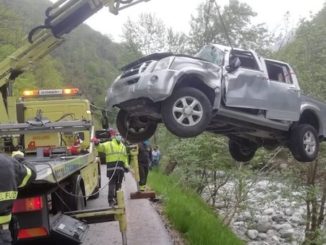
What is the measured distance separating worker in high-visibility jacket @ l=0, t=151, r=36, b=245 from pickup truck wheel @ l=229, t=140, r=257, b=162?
567 cm

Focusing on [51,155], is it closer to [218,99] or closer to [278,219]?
[218,99]

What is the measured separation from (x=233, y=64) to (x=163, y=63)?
1.02m

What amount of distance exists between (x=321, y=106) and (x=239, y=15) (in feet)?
71.2

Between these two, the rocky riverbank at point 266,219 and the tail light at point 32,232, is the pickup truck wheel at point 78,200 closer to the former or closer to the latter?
the tail light at point 32,232

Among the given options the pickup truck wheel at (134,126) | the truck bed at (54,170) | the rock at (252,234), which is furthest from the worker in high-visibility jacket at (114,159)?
the rock at (252,234)

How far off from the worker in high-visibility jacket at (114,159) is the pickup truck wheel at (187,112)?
4.02 m

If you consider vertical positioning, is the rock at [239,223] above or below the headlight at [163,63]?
below

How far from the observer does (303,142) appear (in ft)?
27.8

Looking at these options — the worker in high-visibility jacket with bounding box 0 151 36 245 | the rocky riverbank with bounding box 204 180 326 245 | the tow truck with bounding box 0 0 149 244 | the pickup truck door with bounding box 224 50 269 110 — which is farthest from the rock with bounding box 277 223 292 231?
the worker in high-visibility jacket with bounding box 0 151 36 245

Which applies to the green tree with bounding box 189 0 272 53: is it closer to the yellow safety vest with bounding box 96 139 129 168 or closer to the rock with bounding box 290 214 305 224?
the rock with bounding box 290 214 305 224

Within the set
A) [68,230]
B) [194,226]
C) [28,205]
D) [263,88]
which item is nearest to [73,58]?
[194,226]

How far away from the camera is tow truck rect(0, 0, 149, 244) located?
582 centimetres

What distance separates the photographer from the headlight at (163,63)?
7.07 meters

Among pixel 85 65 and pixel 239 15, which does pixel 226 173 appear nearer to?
pixel 239 15
